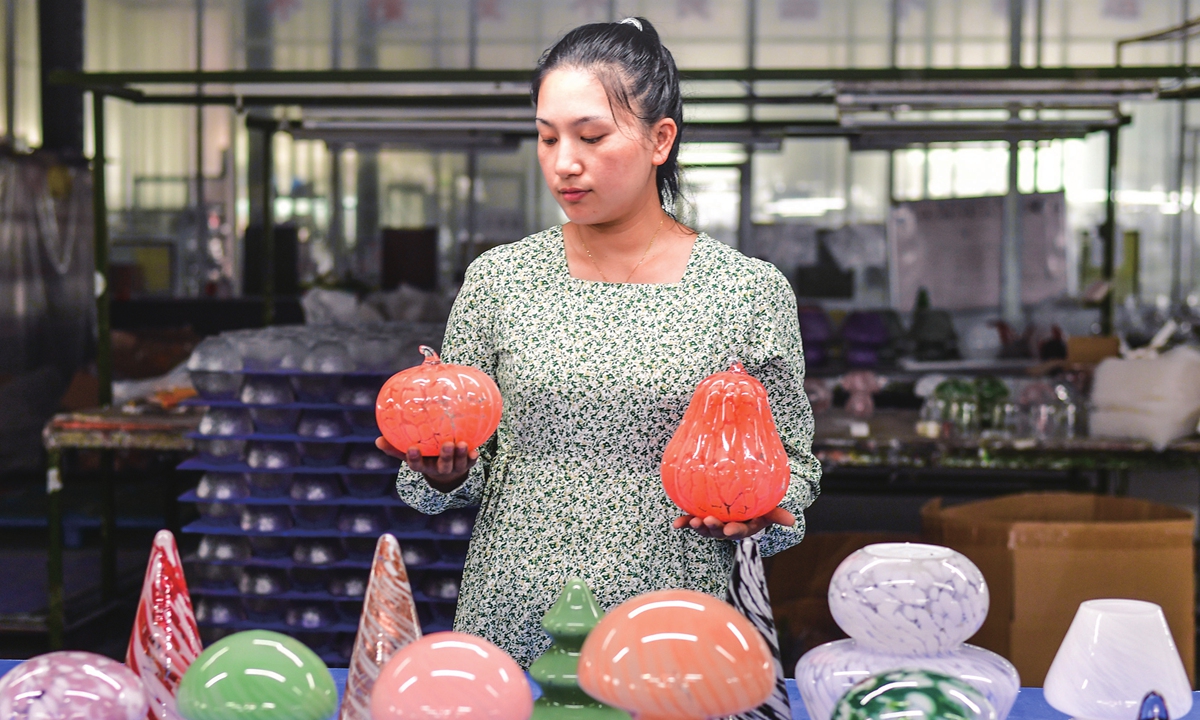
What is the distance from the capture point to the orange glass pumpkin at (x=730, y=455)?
1.13 metres

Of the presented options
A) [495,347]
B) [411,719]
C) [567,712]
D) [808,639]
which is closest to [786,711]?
[567,712]

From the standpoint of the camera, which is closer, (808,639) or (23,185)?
(808,639)

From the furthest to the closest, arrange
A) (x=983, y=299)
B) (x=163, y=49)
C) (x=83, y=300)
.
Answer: (x=163, y=49) → (x=83, y=300) → (x=983, y=299)

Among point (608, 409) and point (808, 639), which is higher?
point (608, 409)

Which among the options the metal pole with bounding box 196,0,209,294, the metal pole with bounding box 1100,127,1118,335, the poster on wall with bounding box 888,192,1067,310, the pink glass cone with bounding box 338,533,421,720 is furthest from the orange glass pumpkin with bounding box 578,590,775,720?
the metal pole with bounding box 196,0,209,294

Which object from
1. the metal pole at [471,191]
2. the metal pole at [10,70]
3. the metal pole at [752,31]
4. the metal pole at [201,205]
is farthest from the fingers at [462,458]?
the metal pole at [201,205]

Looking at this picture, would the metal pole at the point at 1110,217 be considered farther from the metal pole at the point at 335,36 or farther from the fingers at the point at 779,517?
the metal pole at the point at 335,36

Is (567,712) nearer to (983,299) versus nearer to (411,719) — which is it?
(411,719)

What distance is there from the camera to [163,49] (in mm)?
7945

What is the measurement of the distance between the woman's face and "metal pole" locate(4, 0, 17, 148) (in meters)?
6.60

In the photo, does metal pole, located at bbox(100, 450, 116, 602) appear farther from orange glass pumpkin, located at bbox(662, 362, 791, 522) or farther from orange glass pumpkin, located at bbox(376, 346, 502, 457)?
orange glass pumpkin, located at bbox(662, 362, 791, 522)

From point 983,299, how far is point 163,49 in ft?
19.9

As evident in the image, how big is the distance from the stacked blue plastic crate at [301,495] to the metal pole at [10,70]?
4571 mm

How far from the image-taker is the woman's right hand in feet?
4.07
